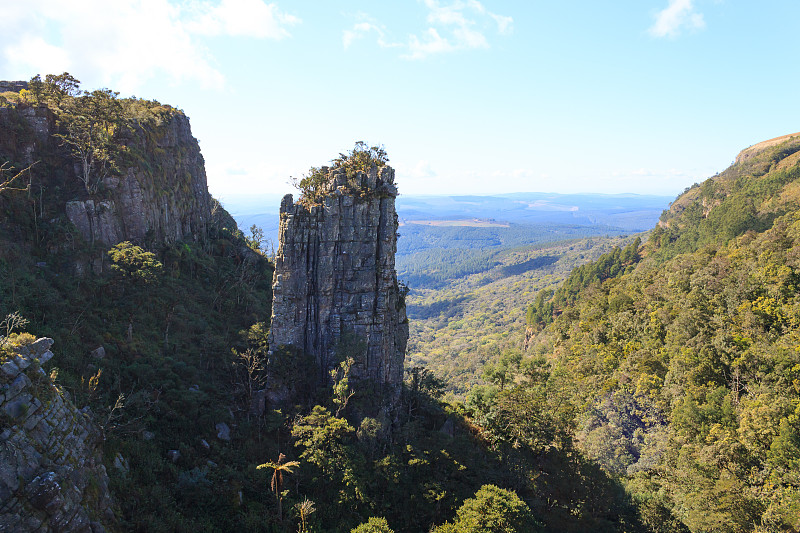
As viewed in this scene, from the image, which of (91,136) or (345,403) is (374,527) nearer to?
(345,403)

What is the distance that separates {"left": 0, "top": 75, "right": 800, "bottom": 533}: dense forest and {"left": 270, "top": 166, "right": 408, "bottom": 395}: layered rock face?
162 cm

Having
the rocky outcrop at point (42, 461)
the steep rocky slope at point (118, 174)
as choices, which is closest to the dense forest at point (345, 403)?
the steep rocky slope at point (118, 174)

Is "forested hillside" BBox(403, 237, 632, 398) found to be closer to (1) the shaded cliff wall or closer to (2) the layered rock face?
(2) the layered rock face

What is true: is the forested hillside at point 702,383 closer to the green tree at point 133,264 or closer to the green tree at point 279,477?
the green tree at point 279,477

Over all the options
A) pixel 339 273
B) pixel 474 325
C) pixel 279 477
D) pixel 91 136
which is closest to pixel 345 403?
pixel 279 477

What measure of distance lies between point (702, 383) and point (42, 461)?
146 feet

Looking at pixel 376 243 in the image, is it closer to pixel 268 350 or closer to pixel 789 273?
pixel 268 350

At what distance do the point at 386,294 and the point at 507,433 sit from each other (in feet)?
49.0

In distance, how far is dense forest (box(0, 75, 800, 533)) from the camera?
21.2m

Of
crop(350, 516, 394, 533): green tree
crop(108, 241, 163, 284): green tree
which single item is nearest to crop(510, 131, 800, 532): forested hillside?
crop(350, 516, 394, 533): green tree

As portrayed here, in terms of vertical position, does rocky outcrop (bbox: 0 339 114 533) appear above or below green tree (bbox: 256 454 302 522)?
above

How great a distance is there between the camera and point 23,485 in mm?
12438

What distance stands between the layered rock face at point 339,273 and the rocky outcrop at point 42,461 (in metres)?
15.8

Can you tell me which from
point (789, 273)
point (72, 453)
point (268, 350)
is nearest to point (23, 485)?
point (72, 453)
